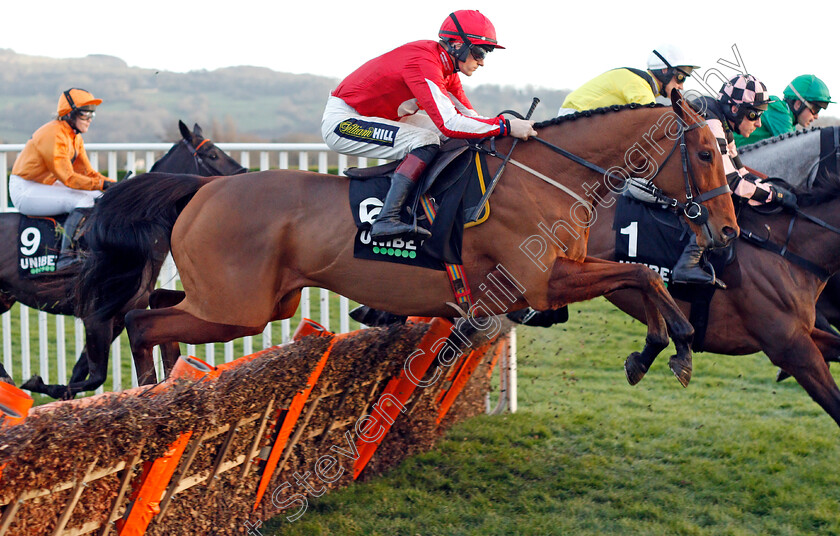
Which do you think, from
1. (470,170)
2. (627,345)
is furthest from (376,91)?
(627,345)

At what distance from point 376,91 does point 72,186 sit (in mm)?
2829

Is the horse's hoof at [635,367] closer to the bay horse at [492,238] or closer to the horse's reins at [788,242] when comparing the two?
the bay horse at [492,238]

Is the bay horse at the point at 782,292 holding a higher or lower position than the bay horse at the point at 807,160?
lower

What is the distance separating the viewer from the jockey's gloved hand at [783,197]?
13.4 feet

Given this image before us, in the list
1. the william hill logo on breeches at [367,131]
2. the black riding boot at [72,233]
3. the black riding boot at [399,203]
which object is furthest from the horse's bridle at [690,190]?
the black riding boot at [72,233]

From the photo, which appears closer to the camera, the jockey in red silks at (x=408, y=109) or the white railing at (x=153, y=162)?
the jockey in red silks at (x=408, y=109)

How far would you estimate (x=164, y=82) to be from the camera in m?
32.7

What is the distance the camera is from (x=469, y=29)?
3.47 meters

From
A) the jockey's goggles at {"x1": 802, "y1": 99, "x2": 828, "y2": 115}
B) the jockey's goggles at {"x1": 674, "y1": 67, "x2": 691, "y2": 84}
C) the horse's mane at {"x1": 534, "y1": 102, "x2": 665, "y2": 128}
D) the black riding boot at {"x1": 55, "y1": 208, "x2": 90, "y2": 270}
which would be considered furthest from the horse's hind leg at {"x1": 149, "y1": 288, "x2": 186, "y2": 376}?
the jockey's goggles at {"x1": 802, "y1": 99, "x2": 828, "y2": 115}

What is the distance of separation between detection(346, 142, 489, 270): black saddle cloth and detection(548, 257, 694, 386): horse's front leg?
1.40 ft

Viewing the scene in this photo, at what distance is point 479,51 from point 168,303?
6.51 ft

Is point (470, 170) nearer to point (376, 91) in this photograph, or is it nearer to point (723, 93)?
point (376, 91)

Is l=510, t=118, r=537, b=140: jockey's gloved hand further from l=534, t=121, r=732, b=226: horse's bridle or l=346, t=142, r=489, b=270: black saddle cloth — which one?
l=534, t=121, r=732, b=226: horse's bridle

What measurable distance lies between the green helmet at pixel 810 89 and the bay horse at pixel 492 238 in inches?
93.2
